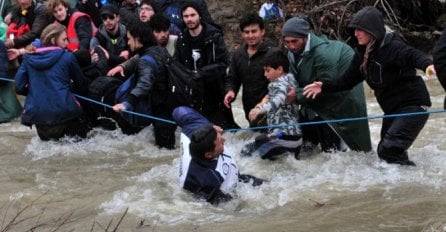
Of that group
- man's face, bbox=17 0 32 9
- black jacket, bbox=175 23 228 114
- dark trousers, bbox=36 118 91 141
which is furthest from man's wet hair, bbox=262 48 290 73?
man's face, bbox=17 0 32 9

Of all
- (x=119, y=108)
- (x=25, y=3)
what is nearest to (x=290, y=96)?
(x=119, y=108)

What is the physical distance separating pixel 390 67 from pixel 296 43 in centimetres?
100

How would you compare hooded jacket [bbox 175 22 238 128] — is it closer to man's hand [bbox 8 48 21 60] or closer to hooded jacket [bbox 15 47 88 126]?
hooded jacket [bbox 15 47 88 126]

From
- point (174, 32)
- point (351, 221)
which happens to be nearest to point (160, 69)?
point (174, 32)

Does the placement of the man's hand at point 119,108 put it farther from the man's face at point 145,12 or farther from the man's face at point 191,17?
the man's face at point 145,12

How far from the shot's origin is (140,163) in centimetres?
714

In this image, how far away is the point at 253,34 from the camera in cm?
639

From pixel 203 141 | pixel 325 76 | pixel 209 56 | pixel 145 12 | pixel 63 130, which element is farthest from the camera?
pixel 145 12

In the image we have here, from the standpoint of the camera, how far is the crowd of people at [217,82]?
543cm

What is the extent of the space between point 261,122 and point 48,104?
2.33m

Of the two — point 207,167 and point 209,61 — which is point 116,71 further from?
point 207,167

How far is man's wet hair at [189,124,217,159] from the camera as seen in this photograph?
5.12 m

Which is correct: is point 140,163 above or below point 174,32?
below

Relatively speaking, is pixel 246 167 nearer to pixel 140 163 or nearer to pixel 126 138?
pixel 140 163
